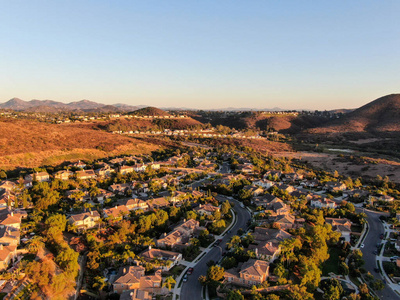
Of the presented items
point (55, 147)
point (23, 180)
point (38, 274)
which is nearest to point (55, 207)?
point (23, 180)

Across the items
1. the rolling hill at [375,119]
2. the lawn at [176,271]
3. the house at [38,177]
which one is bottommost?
the lawn at [176,271]

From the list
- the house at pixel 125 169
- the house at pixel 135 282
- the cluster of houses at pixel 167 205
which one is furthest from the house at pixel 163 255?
→ the house at pixel 125 169

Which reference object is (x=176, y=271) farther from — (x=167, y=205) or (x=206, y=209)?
(x=167, y=205)

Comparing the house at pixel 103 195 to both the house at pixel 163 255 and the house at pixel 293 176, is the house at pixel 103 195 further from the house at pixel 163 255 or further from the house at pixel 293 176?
the house at pixel 293 176

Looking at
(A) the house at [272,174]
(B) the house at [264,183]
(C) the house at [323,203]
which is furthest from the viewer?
(A) the house at [272,174]

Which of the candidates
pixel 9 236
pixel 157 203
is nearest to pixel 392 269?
pixel 157 203

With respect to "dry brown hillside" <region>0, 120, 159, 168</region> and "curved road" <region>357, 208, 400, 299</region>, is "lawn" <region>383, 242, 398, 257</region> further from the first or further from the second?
"dry brown hillside" <region>0, 120, 159, 168</region>

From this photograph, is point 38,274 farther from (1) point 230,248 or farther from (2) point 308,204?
(2) point 308,204
